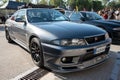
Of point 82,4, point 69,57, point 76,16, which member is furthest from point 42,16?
point 82,4

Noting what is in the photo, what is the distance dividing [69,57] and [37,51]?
103 centimetres

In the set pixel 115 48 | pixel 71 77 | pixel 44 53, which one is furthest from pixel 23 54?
pixel 115 48

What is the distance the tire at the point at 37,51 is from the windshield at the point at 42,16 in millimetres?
827

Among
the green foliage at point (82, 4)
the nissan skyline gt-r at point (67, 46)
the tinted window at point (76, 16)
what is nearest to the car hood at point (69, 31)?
the nissan skyline gt-r at point (67, 46)

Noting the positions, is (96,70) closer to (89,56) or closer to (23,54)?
(89,56)

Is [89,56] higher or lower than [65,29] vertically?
lower

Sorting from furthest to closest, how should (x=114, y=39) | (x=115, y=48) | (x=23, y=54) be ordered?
(x=114, y=39)
(x=115, y=48)
(x=23, y=54)

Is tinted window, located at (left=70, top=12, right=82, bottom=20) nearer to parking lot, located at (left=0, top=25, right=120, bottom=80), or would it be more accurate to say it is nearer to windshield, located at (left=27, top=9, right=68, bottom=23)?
windshield, located at (left=27, top=9, right=68, bottom=23)

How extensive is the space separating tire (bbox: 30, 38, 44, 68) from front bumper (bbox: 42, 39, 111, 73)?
0.22 metres

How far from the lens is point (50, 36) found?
4.06m

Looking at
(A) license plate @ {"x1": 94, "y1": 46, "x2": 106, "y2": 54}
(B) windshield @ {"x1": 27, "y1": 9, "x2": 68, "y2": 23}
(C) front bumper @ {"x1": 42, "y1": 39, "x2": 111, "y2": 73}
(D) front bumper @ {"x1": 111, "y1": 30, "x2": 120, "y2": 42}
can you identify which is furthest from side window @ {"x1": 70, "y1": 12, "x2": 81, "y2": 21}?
(C) front bumper @ {"x1": 42, "y1": 39, "x2": 111, "y2": 73}

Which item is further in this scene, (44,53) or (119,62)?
(119,62)

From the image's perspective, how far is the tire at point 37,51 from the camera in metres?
4.31

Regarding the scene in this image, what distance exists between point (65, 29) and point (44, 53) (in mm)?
734
